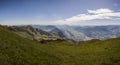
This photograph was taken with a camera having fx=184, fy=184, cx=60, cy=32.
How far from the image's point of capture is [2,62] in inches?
973

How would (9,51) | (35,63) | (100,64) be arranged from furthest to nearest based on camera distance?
(100,64)
(9,51)
(35,63)

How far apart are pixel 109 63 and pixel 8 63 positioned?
62.1 feet

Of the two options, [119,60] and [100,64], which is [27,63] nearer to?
[100,64]

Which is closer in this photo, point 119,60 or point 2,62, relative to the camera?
point 2,62

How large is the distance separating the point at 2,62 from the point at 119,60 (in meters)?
22.6

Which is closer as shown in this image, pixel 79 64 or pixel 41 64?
pixel 41 64

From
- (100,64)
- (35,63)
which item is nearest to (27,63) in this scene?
(35,63)

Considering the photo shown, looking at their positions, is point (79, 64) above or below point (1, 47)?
below

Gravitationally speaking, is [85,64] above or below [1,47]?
below

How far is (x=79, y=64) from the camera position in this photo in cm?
3591

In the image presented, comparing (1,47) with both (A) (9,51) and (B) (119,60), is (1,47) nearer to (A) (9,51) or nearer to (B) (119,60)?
(A) (9,51)

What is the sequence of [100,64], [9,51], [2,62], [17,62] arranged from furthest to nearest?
[100,64], [9,51], [17,62], [2,62]

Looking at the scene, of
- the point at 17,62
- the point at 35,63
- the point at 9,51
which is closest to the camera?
the point at 17,62

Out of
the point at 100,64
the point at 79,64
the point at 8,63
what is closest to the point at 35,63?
the point at 8,63
